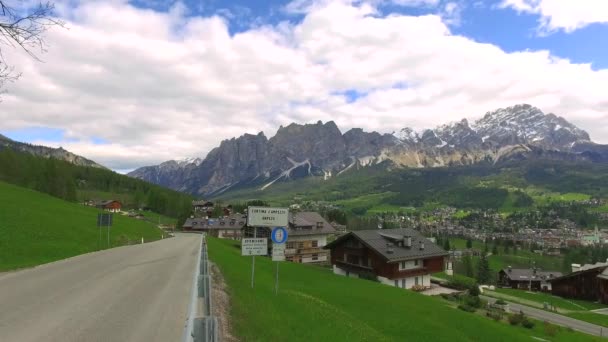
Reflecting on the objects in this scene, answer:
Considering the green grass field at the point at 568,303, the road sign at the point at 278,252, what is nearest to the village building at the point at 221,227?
the green grass field at the point at 568,303

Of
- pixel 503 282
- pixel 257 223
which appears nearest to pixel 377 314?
pixel 257 223

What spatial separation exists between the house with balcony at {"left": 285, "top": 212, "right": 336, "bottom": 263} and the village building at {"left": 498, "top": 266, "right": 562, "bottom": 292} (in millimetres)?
57373

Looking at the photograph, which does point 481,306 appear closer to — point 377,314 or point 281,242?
point 377,314

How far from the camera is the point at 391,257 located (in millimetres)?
58938

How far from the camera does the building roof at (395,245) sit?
60.3 m

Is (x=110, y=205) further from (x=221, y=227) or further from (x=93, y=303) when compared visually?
(x=93, y=303)

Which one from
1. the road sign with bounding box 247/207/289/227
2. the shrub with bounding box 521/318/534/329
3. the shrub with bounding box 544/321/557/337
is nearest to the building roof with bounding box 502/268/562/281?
A: the shrub with bounding box 544/321/557/337

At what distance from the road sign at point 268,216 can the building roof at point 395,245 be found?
136 ft

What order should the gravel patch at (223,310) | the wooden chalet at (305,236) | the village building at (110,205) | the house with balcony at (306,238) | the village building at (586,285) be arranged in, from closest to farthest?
the gravel patch at (223,310) < the village building at (586,285) < the wooden chalet at (305,236) < the house with balcony at (306,238) < the village building at (110,205)

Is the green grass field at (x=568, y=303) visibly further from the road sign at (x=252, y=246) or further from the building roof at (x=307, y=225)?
the road sign at (x=252, y=246)

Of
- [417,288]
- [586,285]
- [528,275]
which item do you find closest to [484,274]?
[528,275]

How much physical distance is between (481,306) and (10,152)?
14002 centimetres

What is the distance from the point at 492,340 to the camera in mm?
26062

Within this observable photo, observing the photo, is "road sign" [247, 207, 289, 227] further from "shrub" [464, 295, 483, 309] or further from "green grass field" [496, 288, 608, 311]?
"green grass field" [496, 288, 608, 311]
